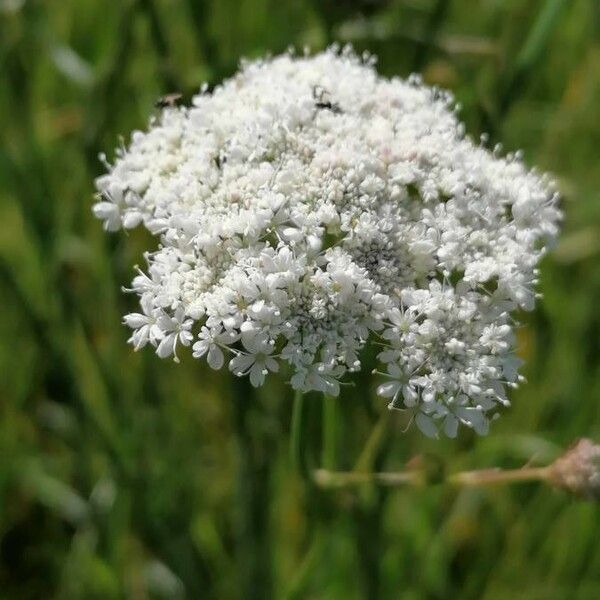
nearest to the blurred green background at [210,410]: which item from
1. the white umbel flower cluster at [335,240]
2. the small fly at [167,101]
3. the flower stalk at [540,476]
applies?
the flower stalk at [540,476]

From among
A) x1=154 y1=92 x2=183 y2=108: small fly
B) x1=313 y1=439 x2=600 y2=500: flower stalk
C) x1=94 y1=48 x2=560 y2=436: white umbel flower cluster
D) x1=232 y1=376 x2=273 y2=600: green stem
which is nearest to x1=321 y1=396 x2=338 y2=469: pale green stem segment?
x1=313 y1=439 x2=600 y2=500: flower stalk

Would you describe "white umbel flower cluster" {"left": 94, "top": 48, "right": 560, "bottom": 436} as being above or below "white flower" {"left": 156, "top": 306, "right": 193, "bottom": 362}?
above

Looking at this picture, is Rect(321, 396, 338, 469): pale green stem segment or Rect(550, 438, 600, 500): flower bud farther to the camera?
Rect(321, 396, 338, 469): pale green stem segment

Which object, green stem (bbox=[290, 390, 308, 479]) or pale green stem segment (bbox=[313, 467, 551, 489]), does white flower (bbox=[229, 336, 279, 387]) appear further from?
pale green stem segment (bbox=[313, 467, 551, 489])

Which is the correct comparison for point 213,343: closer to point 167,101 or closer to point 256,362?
point 256,362

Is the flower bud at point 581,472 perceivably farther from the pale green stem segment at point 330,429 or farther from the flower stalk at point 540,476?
the pale green stem segment at point 330,429

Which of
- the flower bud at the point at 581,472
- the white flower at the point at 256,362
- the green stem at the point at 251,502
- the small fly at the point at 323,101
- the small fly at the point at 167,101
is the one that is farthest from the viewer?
the green stem at the point at 251,502

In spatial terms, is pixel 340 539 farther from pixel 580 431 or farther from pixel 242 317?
pixel 242 317
